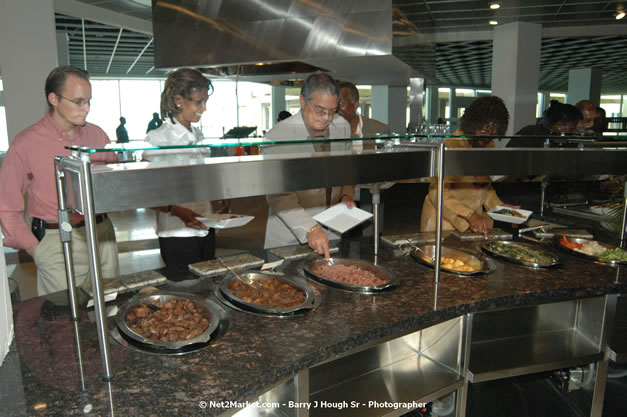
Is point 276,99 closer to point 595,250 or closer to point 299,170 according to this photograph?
point 595,250

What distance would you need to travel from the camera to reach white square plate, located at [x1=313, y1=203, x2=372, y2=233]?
5.00 feet

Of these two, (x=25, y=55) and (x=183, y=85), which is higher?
(x=25, y=55)

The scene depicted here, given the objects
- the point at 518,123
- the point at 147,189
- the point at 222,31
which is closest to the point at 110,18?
the point at 222,31

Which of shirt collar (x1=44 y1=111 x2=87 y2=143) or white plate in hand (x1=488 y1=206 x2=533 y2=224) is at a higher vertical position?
shirt collar (x1=44 y1=111 x2=87 y2=143)

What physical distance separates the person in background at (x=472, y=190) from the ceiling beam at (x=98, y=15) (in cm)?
525

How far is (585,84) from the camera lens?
38.9 ft

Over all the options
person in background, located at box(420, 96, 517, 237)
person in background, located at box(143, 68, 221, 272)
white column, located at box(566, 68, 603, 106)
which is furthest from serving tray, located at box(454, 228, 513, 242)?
white column, located at box(566, 68, 603, 106)

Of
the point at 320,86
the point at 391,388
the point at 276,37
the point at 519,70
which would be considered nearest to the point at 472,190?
the point at 320,86

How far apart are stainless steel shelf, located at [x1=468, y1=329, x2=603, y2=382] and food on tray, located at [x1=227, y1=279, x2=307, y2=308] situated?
601mm

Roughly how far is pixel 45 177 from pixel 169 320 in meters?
0.93

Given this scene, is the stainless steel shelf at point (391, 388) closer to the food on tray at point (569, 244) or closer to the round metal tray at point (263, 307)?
the round metal tray at point (263, 307)

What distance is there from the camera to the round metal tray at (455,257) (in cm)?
155

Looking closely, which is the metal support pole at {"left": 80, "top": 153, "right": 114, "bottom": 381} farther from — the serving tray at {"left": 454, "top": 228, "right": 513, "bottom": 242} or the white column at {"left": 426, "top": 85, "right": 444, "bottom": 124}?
the white column at {"left": 426, "top": 85, "right": 444, "bottom": 124}

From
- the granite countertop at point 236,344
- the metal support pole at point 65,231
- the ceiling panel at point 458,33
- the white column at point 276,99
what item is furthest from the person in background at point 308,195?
the white column at point 276,99
